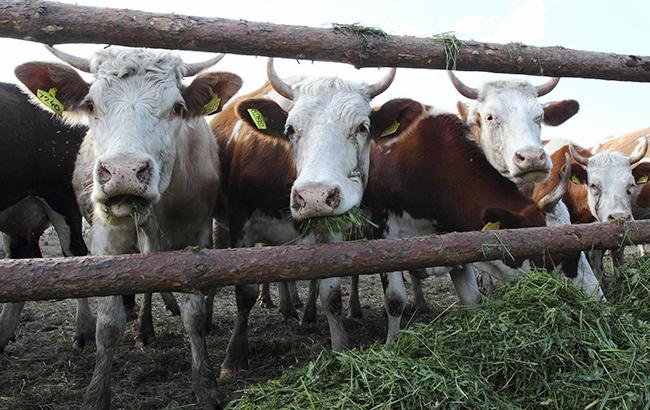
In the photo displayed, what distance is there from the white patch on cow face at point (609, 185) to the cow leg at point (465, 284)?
2876 mm

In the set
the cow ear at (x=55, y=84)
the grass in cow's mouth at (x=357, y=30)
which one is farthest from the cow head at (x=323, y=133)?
the cow ear at (x=55, y=84)

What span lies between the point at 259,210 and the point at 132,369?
1767mm

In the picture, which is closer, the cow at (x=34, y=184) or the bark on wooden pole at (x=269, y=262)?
the bark on wooden pole at (x=269, y=262)

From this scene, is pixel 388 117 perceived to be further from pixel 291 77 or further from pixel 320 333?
pixel 320 333

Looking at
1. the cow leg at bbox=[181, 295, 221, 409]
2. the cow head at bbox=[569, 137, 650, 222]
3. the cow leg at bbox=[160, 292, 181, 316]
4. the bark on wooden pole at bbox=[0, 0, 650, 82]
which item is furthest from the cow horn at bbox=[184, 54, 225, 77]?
the cow head at bbox=[569, 137, 650, 222]

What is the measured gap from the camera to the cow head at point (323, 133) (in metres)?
3.68

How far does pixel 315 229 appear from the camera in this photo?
3930mm

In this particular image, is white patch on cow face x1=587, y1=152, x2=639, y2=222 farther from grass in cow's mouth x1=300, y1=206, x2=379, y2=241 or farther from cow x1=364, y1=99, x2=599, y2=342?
grass in cow's mouth x1=300, y1=206, x2=379, y2=241

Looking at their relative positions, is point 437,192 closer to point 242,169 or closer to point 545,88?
point 545,88

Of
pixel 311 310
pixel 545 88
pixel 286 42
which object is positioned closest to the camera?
pixel 286 42

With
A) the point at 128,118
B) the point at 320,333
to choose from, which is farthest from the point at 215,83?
the point at 320,333

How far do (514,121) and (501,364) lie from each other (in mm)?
3034

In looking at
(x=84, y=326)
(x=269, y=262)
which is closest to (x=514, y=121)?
(x=269, y=262)

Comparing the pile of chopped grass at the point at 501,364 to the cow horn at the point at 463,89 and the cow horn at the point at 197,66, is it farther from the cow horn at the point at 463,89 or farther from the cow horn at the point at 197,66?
the cow horn at the point at 463,89
